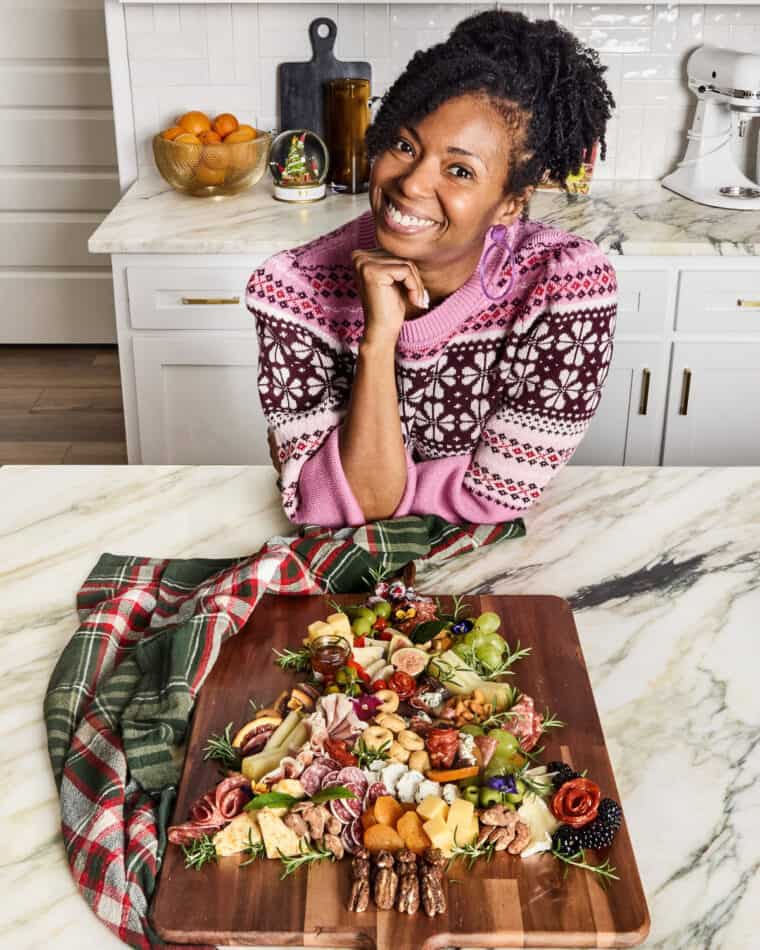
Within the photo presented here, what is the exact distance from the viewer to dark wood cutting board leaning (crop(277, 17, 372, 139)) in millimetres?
2973

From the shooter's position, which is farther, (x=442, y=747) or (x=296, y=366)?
(x=296, y=366)

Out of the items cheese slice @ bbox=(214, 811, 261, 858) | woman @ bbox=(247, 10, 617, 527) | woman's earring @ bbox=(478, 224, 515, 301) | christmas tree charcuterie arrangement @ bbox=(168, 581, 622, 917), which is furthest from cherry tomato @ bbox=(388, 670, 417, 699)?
woman's earring @ bbox=(478, 224, 515, 301)

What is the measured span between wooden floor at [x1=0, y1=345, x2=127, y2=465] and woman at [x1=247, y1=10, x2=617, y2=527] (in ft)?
6.71

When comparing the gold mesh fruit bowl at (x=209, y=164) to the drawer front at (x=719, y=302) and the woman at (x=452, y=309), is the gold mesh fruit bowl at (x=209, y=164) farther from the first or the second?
the woman at (x=452, y=309)

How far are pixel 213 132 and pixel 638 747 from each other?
7.30 ft

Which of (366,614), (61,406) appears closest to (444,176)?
(366,614)

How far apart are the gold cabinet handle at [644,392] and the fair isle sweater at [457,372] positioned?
4.01 feet

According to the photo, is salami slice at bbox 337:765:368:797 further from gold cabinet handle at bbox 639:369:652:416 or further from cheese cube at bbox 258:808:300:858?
gold cabinet handle at bbox 639:369:652:416

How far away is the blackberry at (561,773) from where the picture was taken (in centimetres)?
100


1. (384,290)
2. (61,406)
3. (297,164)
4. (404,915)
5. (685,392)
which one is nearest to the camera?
(404,915)

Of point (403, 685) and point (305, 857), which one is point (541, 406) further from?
point (305, 857)

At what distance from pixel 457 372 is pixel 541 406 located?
139 millimetres

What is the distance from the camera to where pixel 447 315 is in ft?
4.82

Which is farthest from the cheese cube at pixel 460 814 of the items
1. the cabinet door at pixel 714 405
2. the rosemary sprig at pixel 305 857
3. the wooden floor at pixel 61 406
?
the wooden floor at pixel 61 406
